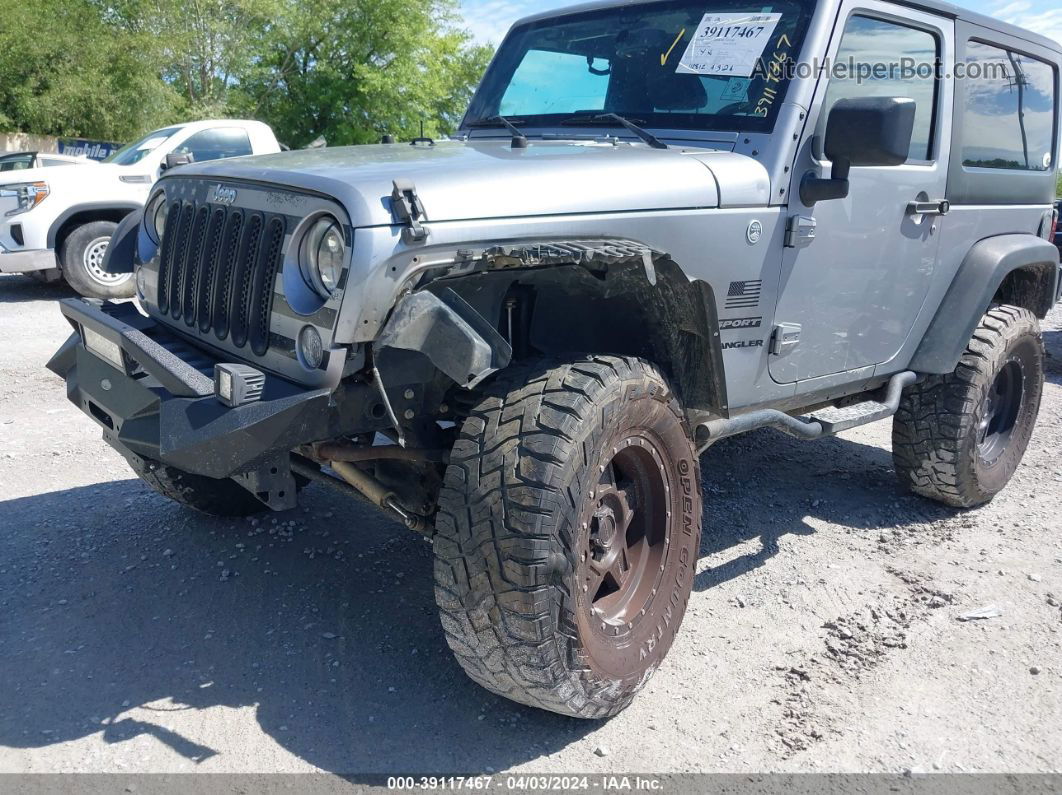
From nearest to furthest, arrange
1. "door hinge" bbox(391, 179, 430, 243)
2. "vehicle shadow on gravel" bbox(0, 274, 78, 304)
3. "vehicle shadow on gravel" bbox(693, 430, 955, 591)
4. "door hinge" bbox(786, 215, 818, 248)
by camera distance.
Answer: "door hinge" bbox(391, 179, 430, 243) → "door hinge" bbox(786, 215, 818, 248) → "vehicle shadow on gravel" bbox(693, 430, 955, 591) → "vehicle shadow on gravel" bbox(0, 274, 78, 304)

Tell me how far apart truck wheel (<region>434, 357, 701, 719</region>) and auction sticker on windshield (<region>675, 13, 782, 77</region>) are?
129cm

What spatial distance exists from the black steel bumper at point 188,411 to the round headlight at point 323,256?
0.28 m

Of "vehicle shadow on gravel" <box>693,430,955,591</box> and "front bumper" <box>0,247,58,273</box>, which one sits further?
"front bumper" <box>0,247,58,273</box>

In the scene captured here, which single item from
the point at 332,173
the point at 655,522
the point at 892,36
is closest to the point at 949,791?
the point at 655,522

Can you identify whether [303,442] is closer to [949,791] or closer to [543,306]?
[543,306]

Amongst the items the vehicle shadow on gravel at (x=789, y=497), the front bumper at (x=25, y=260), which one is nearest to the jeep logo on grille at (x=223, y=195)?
the vehicle shadow on gravel at (x=789, y=497)

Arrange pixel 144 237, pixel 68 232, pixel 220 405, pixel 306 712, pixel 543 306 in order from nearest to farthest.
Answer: pixel 220 405, pixel 306 712, pixel 543 306, pixel 144 237, pixel 68 232

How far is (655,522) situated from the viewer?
123 inches

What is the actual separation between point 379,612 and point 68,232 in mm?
7875

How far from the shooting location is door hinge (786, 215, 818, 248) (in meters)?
3.35

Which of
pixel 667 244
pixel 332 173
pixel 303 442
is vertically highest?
pixel 332 173

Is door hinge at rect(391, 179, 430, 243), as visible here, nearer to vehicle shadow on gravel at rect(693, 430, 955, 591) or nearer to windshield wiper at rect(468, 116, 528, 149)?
windshield wiper at rect(468, 116, 528, 149)

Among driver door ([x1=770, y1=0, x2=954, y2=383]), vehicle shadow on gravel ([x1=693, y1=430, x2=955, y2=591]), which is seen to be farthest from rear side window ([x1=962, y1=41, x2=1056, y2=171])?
vehicle shadow on gravel ([x1=693, y1=430, x2=955, y2=591])

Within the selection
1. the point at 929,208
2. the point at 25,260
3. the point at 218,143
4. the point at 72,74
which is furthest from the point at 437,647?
the point at 72,74
